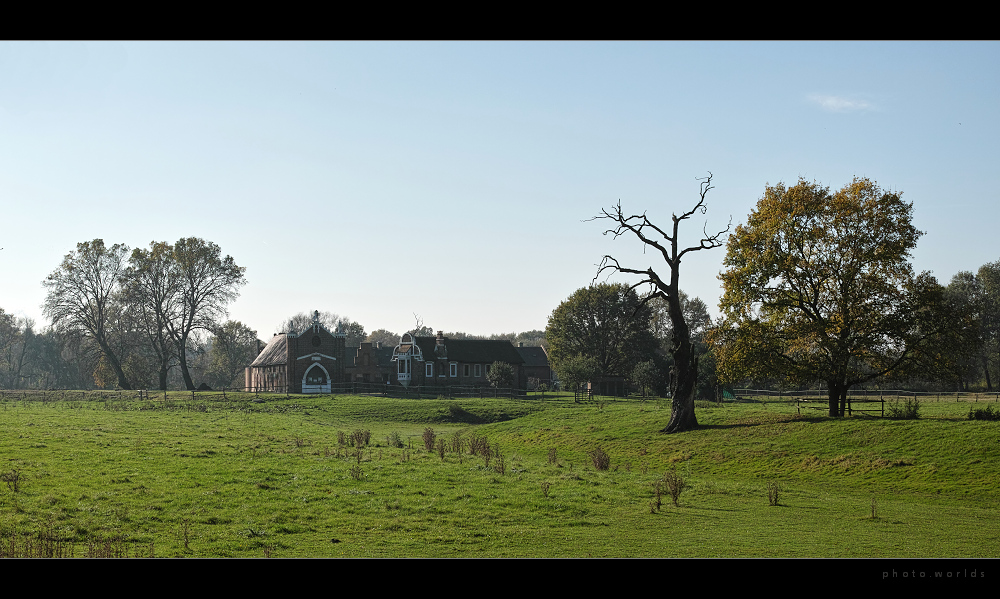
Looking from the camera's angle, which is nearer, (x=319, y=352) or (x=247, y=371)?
(x=319, y=352)

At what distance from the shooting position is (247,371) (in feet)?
315

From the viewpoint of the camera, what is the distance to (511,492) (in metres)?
20.7

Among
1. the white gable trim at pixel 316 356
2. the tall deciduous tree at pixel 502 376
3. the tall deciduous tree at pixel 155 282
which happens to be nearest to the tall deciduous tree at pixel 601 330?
the tall deciduous tree at pixel 502 376

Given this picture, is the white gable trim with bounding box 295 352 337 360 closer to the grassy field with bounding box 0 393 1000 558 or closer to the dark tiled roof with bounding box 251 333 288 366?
the dark tiled roof with bounding box 251 333 288 366

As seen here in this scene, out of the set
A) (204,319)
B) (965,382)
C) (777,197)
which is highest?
(777,197)

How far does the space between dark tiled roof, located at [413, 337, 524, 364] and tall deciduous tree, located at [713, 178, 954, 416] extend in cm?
5382

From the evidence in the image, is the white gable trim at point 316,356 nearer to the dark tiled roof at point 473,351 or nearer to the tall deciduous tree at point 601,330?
the dark tiled roof at point 473,351

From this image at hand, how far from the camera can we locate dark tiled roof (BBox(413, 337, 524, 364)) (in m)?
88.7

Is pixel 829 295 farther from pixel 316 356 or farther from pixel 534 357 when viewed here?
pixel 534 357

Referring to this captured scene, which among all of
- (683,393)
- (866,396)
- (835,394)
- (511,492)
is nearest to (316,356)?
(683,393)

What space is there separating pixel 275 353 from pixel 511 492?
232ft
